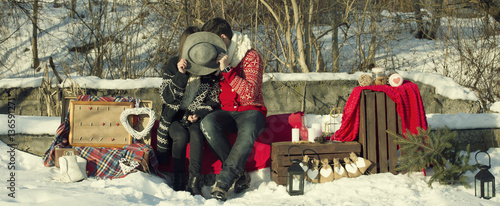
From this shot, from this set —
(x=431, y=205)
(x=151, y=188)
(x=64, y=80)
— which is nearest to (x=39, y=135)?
(x=151, y=188)

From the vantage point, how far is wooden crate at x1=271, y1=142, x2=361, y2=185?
353cm

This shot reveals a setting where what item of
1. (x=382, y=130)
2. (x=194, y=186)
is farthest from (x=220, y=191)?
(x=382, y=130)

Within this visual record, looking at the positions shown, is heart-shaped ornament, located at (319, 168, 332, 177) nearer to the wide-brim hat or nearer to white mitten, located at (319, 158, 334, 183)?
white mitten, located at (319, 158, 334, 183)

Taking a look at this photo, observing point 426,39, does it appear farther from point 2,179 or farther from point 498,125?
point 2,179

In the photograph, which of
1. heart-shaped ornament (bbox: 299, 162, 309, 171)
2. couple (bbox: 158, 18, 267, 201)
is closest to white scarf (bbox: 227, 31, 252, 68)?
couple (bbox: 158, 18, 267, 201)

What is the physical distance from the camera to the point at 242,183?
11.5 ft

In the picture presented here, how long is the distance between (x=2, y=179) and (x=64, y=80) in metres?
2.80

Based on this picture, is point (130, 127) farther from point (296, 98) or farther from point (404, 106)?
point (296, 98)

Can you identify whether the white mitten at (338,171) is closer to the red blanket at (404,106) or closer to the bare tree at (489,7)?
the red blanket at (404,106)

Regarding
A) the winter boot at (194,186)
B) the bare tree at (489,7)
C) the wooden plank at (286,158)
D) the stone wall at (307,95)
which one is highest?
the bare tree at (489,7)

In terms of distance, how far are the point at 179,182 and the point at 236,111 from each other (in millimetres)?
711

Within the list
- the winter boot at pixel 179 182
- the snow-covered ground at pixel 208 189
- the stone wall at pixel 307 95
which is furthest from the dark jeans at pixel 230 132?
the stone wall at pixel 307 95

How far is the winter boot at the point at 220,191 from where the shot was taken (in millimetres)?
3127

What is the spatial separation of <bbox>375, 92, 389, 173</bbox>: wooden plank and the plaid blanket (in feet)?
5.68
